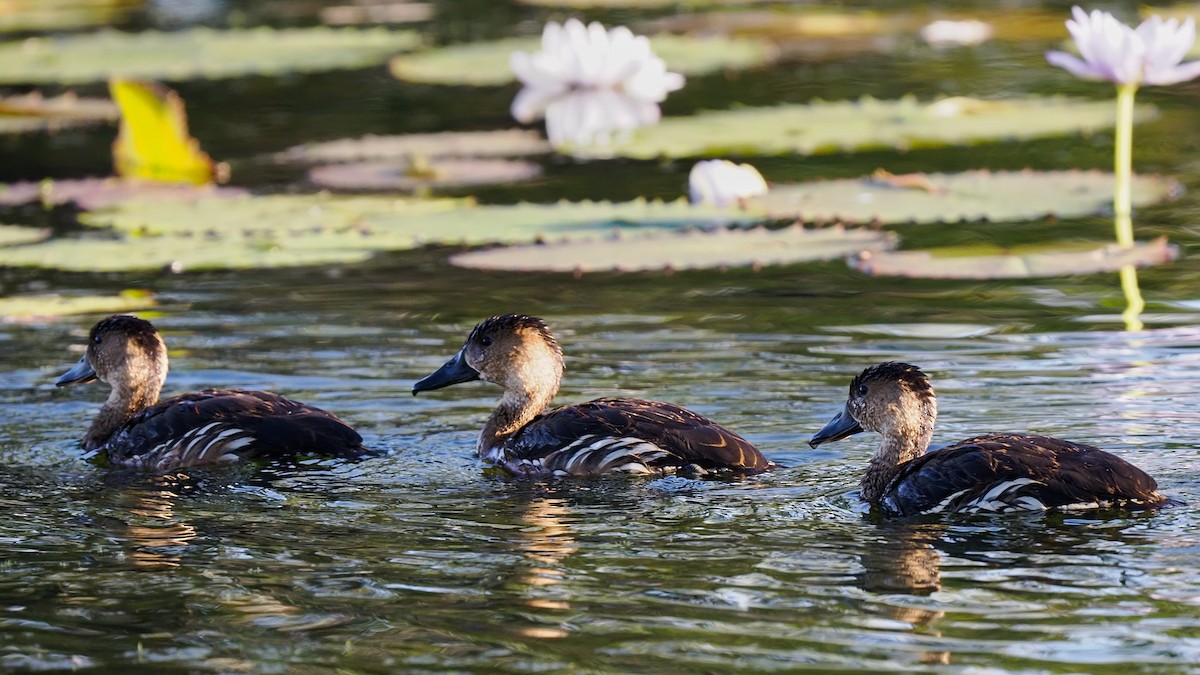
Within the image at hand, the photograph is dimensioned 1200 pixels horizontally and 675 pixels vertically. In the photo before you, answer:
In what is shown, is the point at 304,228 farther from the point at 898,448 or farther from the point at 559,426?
the point at 898,448

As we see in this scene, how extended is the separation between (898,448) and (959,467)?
1.53 feet

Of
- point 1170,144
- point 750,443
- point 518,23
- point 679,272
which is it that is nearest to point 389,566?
point 750,443

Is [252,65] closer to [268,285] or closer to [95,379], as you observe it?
[268,285]

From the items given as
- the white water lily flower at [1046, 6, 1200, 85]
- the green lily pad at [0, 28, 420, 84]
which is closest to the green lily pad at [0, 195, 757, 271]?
the white water lily flower at [1046, 6, 1200, 85]

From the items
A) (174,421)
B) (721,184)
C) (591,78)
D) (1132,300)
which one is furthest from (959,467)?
(591,78)

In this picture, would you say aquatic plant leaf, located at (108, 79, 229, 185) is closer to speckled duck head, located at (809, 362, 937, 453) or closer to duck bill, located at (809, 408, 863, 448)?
duck bill, located at (809, 408, 863, 448)

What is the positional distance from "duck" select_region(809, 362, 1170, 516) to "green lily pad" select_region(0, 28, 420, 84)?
10.1m

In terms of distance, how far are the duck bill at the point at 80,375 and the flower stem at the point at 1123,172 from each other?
188 inches

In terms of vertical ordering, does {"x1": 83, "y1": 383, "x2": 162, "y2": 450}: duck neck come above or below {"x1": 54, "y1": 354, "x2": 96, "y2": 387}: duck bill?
below

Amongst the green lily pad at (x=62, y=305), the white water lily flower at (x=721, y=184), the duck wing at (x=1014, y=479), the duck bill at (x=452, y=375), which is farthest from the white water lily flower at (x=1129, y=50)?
the green lily pad at (x=62, y=305)

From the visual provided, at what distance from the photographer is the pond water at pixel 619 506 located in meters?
5.07

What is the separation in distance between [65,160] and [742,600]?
389 inches

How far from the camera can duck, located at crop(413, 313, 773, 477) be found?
694 cm

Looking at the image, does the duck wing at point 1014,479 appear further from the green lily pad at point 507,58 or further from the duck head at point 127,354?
the green lily pad at point 507,58
